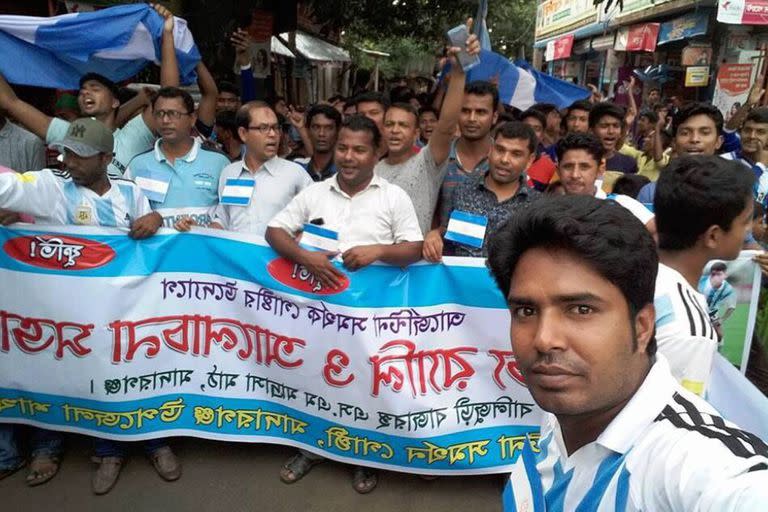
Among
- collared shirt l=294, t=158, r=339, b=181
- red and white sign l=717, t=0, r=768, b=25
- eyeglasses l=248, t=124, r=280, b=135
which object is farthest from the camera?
red and white sign l=717, t=0, r=768, b=25

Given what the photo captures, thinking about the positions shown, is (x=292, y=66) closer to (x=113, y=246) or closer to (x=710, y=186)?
(x=113, y=246)

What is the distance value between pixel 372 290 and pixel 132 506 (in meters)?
1.60

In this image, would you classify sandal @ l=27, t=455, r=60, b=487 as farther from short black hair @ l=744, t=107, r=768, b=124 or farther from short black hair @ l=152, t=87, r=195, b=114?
short black hair @ l=744, t=107, r=768, b=124

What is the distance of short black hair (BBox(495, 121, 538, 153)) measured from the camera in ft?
9.90

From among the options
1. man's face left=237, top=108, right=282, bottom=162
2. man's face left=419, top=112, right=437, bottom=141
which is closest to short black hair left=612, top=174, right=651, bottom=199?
man's face left=419, top=112, right=437, bottom=141

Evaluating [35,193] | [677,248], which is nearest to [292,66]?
[35,193]

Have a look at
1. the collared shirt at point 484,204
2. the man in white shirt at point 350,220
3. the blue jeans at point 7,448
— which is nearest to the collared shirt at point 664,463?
the man in white shirt at point 350,220

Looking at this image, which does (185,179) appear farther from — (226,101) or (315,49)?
(315,49)

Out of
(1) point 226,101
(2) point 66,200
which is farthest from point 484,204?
(1) point 226,101

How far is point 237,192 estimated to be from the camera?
3334 mm

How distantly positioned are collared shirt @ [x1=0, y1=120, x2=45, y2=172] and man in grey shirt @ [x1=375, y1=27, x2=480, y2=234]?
2175 millimetres

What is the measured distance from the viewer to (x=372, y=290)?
285cm

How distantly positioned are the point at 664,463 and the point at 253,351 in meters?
2.37

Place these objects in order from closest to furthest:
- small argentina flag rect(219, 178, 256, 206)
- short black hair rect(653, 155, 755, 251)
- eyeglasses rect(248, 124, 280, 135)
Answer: short black hair rect(653, 155, 755, 251) → small argentina flag rect(219, 178, 256, 206) → eyeglasses rect(248, 124, 280, 135)
